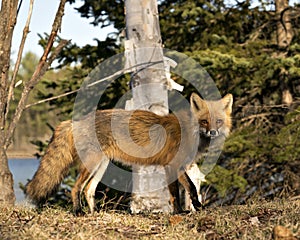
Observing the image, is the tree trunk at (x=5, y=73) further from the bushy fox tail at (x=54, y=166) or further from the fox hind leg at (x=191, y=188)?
the fox hind leg at (x=191, y=188)

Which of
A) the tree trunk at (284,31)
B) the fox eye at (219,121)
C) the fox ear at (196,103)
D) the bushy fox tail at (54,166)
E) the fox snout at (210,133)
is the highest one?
the tree trunk at (284,31)

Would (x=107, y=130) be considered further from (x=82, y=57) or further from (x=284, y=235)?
(x=82, y=57)

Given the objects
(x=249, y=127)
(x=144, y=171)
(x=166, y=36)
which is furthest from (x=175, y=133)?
(x=166, y=36)

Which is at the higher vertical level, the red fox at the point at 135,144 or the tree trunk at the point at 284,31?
the tree trunk at the point at 284,31

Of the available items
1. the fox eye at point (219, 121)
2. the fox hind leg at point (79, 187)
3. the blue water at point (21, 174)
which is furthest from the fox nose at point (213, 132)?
the blue water at point (21, 174)

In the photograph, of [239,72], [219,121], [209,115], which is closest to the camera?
[209,115]

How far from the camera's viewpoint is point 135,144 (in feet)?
19.2

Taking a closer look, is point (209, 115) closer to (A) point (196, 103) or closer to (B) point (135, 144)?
(A) point (196, 103)

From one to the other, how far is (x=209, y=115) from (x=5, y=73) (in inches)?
101

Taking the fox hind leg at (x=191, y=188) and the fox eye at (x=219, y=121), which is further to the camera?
the fox eye at (x=219, y=121)

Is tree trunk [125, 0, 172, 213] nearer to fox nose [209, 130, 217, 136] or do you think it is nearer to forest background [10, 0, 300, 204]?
fox nose [209, 130, 217, 136]

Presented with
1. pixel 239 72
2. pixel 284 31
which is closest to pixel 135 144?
pixel 239 72

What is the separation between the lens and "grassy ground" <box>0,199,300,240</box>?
3363mm

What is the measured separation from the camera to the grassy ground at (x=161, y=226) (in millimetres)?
3363
